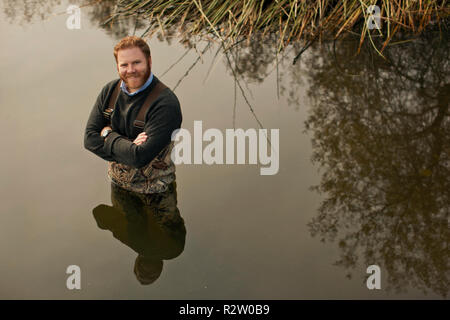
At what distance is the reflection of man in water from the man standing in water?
82 mm

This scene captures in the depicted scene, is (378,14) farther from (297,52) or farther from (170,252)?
(170,252)

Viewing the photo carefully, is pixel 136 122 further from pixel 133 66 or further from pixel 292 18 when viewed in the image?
pixel 292 18

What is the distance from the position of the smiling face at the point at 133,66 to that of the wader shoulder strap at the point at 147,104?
0.07 meters

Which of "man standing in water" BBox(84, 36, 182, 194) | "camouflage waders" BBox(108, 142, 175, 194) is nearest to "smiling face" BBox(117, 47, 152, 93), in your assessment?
"man standing in water" BBox(84, 36, 182, 194)

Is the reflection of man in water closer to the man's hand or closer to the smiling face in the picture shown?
the man's hand

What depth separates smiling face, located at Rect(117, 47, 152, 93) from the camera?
2100 mm

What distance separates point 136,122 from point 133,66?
27 cm

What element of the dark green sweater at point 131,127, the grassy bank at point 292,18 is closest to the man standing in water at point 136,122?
the dark green sweater at point 131,127

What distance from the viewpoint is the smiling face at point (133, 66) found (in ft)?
6.89

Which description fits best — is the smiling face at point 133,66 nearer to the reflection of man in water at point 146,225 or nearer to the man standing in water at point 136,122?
the man standing in water at point 136,122

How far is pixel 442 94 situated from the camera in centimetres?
290

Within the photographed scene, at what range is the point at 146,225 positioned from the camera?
2.31 meters

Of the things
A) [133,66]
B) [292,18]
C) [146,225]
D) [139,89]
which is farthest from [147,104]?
[292,18]

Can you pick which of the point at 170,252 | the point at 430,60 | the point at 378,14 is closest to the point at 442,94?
the point at 430,60
